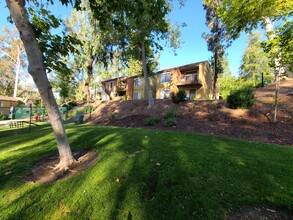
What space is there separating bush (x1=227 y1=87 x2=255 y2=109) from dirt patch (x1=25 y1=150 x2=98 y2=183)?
8883mm

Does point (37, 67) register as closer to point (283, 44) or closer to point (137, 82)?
point (283, 44)

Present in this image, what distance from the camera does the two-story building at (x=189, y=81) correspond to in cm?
2298

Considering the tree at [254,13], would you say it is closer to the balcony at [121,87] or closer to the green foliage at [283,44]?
the green foliage at [283,44]

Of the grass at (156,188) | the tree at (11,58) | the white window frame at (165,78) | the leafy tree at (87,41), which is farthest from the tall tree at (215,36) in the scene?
the tree at (11,58)

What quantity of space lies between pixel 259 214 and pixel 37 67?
14.5ft

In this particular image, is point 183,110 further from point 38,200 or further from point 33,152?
point 38,200

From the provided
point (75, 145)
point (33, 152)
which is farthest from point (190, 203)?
point (33, 152)

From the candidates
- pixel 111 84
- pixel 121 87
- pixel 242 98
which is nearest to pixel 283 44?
pixel 242 98

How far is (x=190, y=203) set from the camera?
84.4 inches

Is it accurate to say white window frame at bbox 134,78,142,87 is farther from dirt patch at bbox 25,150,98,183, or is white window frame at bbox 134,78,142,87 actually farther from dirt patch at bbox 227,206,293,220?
dirt patch at bbox 227,206,293,220

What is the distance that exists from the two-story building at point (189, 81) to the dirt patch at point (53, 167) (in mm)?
21057

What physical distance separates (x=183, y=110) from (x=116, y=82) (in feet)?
79.8

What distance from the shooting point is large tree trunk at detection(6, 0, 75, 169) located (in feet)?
9.80

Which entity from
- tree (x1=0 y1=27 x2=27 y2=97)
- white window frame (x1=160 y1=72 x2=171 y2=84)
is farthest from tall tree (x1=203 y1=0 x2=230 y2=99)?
tree (x1=0 y1=27 x2=27 y2=97)
